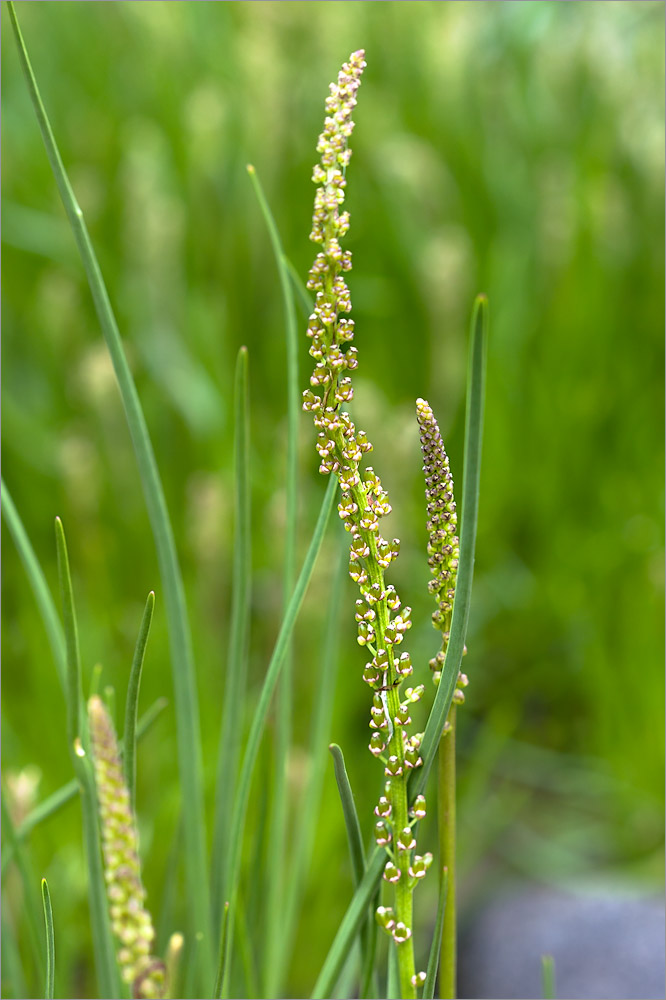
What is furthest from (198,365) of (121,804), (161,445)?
(121,804)

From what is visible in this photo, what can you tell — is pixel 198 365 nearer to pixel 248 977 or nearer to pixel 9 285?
pixel 9 285

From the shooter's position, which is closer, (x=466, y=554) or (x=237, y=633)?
(x=466, y=554)

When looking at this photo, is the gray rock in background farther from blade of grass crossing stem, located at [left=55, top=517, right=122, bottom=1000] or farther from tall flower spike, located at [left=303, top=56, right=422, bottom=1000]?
tall flower spike, located at [left=303, top=56, right=422, bottom=1000]

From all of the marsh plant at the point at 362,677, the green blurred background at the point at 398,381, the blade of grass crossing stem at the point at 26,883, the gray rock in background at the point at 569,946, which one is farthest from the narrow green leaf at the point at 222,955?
the gray rock in background at the point at 569,946

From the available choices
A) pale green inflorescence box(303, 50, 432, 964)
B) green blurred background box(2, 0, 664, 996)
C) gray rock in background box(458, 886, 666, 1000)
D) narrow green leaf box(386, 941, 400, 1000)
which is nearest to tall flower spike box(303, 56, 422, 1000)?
pale green inflorescence box(303, 50, 432, 964)

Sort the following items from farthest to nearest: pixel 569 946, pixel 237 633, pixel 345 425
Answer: pixel 569 946 → pixel 237 633 → pixel 345 425

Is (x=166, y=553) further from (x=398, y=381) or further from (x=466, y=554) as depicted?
(x=398, y=381)

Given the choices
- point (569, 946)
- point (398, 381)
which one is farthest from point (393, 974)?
point (398, 381)
